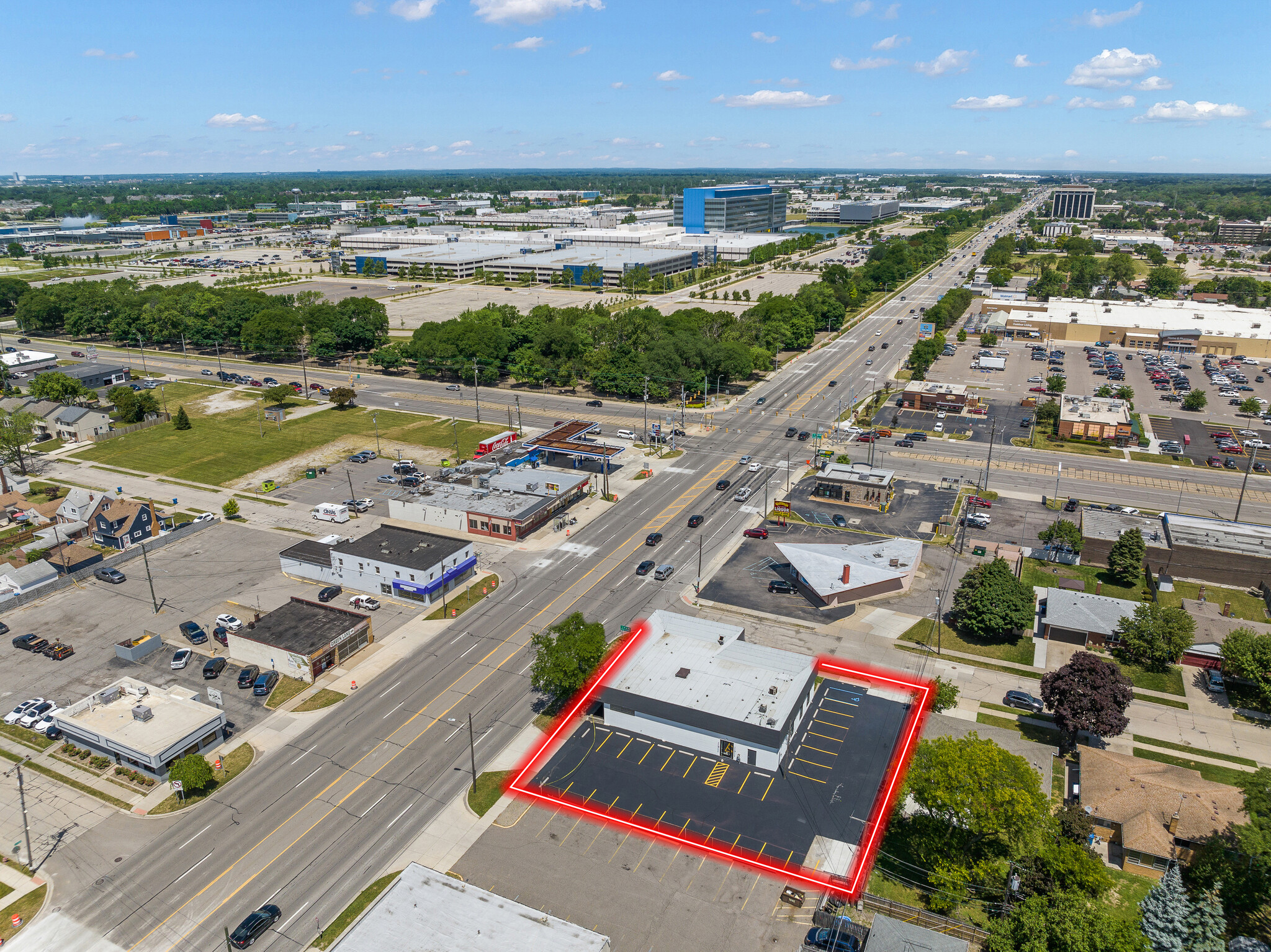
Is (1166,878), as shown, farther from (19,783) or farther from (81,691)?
(81,691)

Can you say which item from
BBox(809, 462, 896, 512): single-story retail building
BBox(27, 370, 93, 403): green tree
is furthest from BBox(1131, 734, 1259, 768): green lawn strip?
BBox(27, 370, 93, 403): green tree

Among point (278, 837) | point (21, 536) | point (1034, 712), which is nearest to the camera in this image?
point (278, 837)

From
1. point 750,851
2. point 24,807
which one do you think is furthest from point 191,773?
point 750,851

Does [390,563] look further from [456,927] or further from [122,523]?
[456,927]

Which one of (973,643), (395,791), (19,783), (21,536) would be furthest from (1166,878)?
(21,536)

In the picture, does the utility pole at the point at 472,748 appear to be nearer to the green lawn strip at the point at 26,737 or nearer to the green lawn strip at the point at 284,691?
the green lawn strip at the point at 284,691

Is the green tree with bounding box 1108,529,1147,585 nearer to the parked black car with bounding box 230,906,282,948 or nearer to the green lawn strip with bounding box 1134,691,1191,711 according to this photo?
the green lawn strip with bounding box 1134,691,1191,711

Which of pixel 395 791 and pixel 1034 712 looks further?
pixel 1034 712
